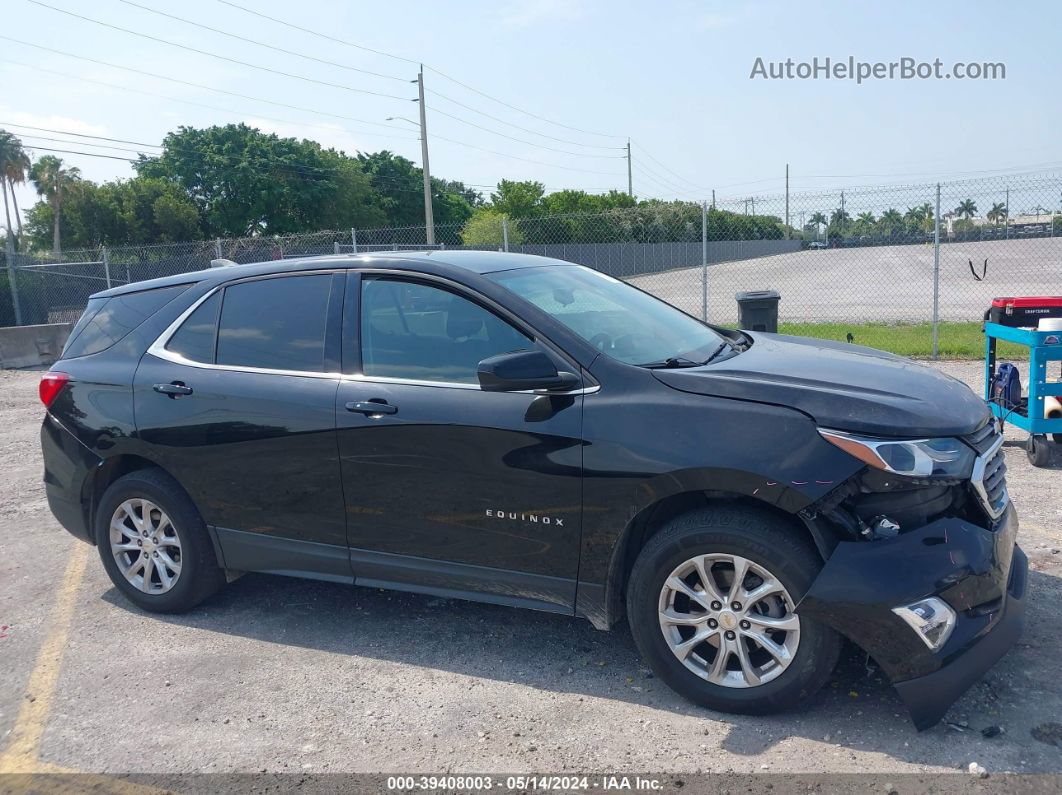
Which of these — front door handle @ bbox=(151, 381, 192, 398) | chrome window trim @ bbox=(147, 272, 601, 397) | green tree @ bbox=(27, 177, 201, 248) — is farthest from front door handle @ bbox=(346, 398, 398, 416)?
green tree @ bbox=(27, 177, 201, 248)

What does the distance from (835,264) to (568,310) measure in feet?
82.5

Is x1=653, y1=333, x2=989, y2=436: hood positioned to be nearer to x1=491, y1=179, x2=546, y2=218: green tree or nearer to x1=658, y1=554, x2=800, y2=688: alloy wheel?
x1=658, y1=554, x2=800, y2=688: alloy wheel

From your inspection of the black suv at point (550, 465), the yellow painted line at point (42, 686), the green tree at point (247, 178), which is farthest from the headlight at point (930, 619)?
the green tree at point (247, 178)

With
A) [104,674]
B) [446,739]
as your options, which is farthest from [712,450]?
[104,674]

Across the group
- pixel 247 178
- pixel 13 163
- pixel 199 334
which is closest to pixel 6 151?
pixel 13 163

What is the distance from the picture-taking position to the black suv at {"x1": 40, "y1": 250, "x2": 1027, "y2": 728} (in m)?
3.25

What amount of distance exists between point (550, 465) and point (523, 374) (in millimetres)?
401

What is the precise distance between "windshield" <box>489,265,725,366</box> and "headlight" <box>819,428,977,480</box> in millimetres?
858

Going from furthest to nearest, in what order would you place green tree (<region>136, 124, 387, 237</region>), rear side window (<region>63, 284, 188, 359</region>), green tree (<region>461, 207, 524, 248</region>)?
green tree (<region>136, 124, 387, 237</region>) < green tree (<region>461, 207, 524, 248</region>) < rear side window (<region>63, 284, 188, 359</region>)

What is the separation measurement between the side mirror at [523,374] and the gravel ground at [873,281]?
45.4 feet

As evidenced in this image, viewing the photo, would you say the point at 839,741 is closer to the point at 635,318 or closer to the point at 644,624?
the point at 644,624

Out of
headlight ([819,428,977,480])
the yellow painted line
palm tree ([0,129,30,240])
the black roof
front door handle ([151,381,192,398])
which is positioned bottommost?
the yellow painted line

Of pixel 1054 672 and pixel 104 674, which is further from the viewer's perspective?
pixel 104 674

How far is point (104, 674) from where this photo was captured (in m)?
4.21
